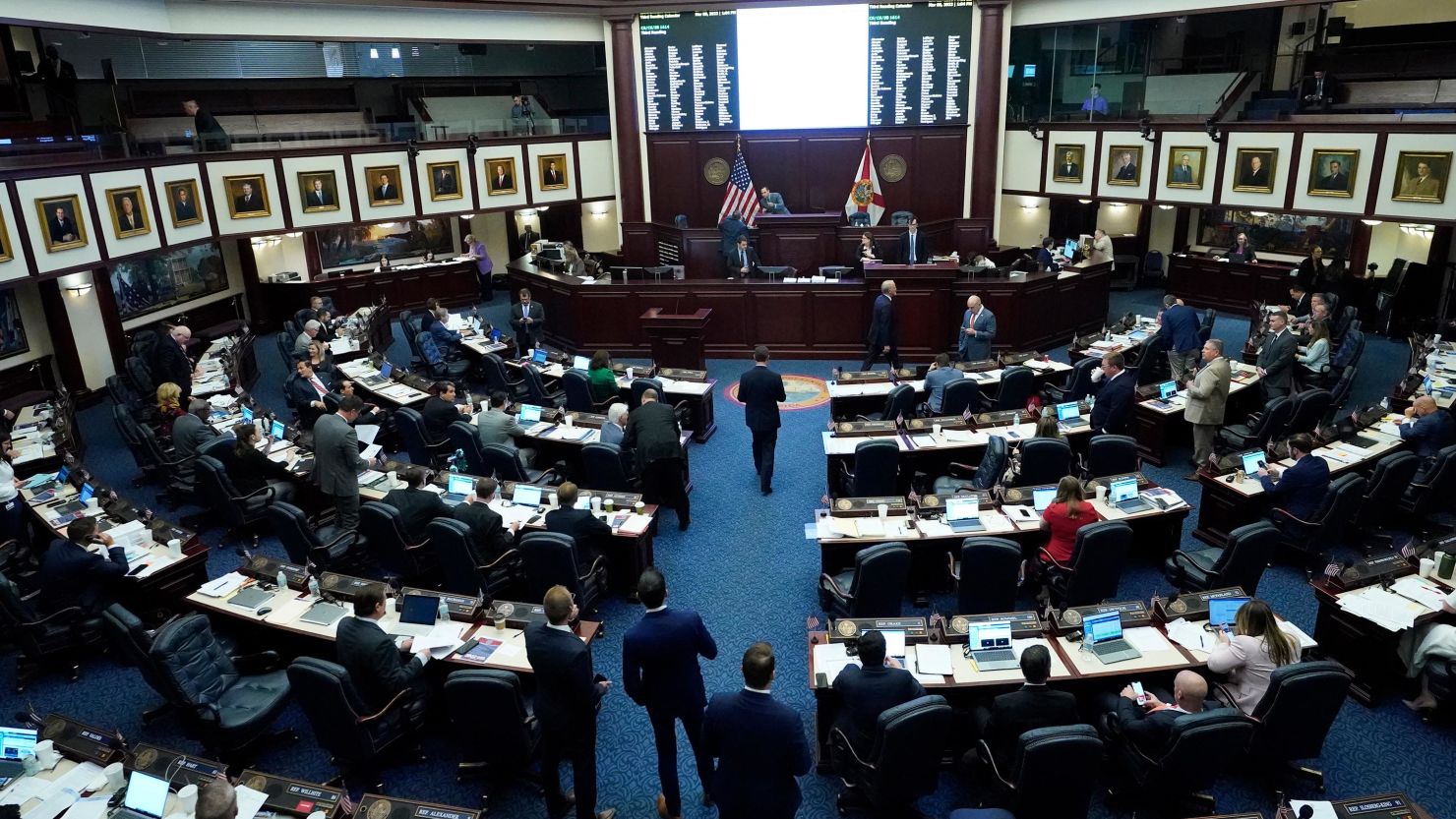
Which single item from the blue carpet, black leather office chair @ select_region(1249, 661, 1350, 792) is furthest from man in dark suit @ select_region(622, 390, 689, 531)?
black leather office chair @ select_region(1249, 661, 1350, 792)

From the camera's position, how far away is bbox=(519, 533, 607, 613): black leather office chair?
743cm

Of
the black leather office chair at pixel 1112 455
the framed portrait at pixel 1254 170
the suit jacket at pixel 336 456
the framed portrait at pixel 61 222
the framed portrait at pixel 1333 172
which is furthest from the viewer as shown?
the framed portrait at pixel 1254 170

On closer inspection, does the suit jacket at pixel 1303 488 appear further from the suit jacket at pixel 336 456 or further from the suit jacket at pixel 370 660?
the suit jacket at pixel 336 456

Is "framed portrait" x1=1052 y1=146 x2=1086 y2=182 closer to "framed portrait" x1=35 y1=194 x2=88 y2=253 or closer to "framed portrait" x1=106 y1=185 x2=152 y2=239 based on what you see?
"framed portrait" x1=106 y1=185 x2=152 y2=239

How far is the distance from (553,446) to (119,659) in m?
4.81

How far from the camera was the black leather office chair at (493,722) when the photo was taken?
548cm

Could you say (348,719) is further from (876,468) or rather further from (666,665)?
(876,468)

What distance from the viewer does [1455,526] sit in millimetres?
9219

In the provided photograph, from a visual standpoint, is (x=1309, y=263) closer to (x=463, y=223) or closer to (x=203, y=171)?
(x=463, y=223)

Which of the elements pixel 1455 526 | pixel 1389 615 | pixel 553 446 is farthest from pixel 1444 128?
pixel 553 446

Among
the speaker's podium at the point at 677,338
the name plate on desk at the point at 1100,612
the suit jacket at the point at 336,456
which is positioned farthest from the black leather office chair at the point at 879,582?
the speaker's podium at the point at 677,338

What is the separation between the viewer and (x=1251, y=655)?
5.80m

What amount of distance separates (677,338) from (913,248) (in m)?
5.06

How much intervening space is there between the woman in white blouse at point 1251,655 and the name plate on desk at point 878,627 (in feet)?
6.19
